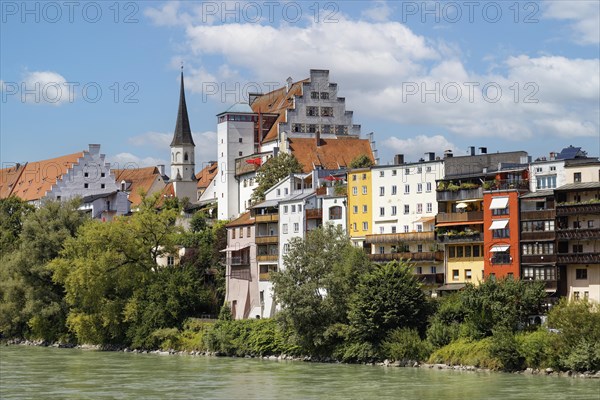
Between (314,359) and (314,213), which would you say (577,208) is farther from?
(314,213)

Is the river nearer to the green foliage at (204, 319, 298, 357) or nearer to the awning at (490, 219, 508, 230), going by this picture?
the green foliage at (204, 319, 298, 357)

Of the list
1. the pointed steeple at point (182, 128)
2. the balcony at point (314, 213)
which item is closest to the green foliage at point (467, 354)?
the balcony at point (314, 213)

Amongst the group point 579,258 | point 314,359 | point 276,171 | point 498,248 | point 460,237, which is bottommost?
point 314,359

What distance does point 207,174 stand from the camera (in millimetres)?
132750

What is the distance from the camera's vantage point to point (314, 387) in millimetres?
60750

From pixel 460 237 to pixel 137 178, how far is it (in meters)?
75.0

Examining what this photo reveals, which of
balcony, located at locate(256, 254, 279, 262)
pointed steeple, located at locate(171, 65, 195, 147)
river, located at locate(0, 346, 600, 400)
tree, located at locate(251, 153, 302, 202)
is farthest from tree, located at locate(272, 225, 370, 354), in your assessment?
pointed steeple, located at locate(171, 65, 195, 147)

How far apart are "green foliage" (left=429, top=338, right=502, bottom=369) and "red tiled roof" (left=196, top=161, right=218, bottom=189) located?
61867mm

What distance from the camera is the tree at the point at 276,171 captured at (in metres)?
103

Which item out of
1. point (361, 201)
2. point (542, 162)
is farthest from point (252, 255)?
point (542, 162)

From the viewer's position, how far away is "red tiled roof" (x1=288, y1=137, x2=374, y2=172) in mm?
108438

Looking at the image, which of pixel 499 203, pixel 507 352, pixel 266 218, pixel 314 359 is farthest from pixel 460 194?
pixel 266 218

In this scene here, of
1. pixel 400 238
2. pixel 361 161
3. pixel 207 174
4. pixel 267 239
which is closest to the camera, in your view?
pixel 400 238

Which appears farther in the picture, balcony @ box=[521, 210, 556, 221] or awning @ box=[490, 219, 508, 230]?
awning @ box=[490, 219, 508, 230]
